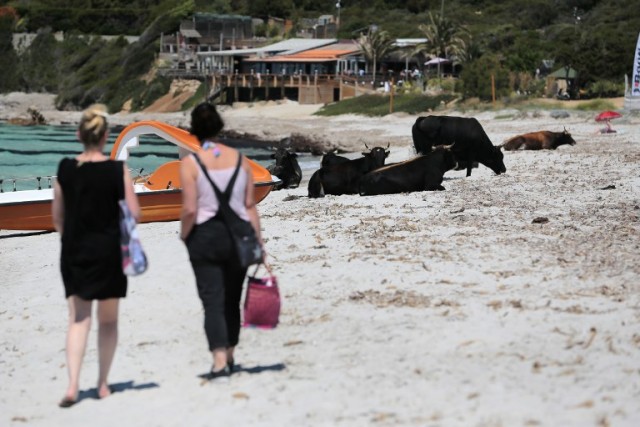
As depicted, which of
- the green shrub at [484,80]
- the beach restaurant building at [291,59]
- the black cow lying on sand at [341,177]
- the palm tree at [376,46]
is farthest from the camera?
the beach restaurant building at [291,59]

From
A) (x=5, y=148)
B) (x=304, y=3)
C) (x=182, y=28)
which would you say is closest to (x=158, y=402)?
(x=5, y=148)

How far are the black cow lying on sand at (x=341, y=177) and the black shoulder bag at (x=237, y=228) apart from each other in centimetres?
982

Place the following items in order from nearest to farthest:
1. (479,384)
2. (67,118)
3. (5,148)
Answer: (479,384) < (5,148) < (67,118)

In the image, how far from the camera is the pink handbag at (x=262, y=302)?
7.24 metres

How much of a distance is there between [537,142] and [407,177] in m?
9.68

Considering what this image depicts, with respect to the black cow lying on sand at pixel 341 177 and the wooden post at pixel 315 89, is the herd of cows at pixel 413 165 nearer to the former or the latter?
the black cow lying on sand at pixel 341 177

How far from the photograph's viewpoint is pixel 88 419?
6.75 meters

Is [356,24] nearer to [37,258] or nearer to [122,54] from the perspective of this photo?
[122,54]

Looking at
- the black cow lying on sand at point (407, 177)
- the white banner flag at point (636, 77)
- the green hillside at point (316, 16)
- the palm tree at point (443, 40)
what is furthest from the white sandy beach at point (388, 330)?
the palm tree at point (443, 40)

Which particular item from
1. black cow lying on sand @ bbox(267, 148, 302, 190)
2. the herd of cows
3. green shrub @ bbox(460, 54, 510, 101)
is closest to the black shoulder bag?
the herd of cows

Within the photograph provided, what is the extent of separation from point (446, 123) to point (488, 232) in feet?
24.4

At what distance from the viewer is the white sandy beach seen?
6500 mm

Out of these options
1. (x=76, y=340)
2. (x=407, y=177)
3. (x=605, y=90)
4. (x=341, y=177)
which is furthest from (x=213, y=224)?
(x=605, y=90)

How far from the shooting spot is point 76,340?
273 inches
